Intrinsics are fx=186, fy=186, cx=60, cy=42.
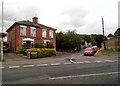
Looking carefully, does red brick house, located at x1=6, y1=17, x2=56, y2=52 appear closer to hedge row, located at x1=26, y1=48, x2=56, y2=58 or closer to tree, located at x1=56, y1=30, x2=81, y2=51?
hedge row, located at x1=26, y1=48, x2=56, y2=58

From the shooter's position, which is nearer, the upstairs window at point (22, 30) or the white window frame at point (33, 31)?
the upstairs window at point (22, 30)

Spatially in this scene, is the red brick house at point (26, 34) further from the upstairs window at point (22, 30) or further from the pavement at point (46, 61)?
the pavement at point (46, 61)

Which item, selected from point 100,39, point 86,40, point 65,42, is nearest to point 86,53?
point 65,42

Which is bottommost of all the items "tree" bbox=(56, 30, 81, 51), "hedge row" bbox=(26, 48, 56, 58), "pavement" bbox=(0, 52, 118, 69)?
"pavement" bbox=(0, 52, 118, 69)

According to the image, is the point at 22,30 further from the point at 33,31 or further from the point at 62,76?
the point at 62,76

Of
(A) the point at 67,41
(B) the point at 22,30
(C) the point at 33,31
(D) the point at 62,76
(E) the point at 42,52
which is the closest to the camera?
(D) the point at 62,76

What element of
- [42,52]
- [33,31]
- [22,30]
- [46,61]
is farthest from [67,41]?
[46,61]

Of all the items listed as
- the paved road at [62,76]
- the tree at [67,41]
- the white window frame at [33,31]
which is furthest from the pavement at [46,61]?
the tree at [67,41]

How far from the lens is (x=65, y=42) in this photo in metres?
57.7

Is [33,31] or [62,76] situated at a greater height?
[33,31]

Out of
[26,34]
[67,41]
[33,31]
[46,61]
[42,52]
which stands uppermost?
[33,31]

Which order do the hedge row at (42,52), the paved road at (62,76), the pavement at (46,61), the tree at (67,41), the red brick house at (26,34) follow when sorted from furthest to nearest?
the tree at (67,41) → the red brick house at (26,34) → the hedge row at (42,52) → the pavement at (46,61) → the paved road at (62,76)

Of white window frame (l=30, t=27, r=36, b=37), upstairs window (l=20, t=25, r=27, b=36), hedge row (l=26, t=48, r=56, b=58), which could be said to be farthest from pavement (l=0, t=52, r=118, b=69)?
white window frame (l=30, t=27, r=36, b=37)

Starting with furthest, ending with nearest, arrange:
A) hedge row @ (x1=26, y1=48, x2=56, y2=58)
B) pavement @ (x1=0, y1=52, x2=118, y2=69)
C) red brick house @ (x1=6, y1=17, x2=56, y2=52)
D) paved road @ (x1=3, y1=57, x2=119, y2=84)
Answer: red brick house @ (x1=6, y1=17, x2=56, y2=52), hedge row @ (x1=26, y1=48, x2=56, y2=58), pavement @ (x1=0, y1=52, x2=118, y2=69), paved road @ (x1=3, y1=57, x2=119, y2=84)
